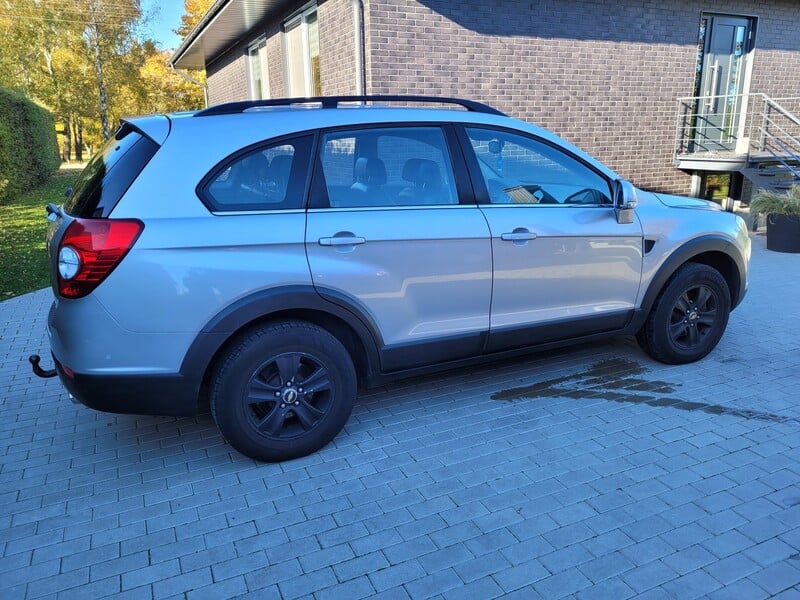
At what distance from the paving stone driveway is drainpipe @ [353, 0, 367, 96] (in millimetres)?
5527

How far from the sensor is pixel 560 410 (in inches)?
152

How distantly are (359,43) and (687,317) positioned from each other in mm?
5913

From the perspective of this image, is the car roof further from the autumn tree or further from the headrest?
the autumn tree

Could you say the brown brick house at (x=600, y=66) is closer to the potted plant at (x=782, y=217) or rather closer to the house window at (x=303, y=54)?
the house window at (x=303, y=54)

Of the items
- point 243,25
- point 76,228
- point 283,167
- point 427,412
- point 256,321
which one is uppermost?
point 243,25

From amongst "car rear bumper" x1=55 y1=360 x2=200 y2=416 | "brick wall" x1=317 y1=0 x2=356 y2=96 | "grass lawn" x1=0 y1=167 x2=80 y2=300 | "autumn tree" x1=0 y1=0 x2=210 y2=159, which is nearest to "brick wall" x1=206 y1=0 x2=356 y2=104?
"brick wall" x1=317 y1=0 x2=356 y2=96

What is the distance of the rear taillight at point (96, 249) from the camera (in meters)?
2.81

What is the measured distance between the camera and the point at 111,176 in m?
3.05

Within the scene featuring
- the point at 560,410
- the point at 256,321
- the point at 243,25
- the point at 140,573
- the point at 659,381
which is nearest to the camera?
the point at 140,573

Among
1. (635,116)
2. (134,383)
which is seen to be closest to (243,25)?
(635,116)

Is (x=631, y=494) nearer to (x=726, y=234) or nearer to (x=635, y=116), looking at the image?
(x=726, y=234)

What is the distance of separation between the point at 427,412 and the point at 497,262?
102 cm

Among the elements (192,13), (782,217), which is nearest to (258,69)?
(782,217)

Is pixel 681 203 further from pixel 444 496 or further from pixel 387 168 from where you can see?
pixel 444 496
